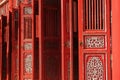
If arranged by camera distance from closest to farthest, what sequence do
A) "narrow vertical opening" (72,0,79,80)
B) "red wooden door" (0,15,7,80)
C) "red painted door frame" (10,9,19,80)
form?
"narrow vertical opening" (72,0,79,80) < "red painted door frame" (10,9,19,80) < "red wooden door" (0,15,7,80)

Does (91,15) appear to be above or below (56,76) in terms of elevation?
above

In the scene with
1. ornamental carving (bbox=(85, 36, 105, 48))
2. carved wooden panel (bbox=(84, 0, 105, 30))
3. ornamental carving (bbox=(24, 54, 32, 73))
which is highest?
carved wooden panel (bbox=(84, 0, 105, 30))

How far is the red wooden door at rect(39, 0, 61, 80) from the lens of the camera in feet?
14.2

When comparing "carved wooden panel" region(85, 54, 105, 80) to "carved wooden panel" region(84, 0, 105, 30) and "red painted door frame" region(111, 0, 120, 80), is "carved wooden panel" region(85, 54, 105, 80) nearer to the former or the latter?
"carved wooden panel" region(84, 0, 105, 30)

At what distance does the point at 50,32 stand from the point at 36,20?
0.32m

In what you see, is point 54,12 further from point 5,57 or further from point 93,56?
point 5,57

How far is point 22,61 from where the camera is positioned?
5461 millimetres

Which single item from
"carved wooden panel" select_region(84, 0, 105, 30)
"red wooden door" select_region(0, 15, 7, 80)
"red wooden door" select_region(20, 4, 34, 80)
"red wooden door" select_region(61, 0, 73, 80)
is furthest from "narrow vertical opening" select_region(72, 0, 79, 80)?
"red wooden door" select_region(0, 15, 7, 80)

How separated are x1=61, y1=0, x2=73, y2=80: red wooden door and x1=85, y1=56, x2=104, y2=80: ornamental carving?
0.92 ft

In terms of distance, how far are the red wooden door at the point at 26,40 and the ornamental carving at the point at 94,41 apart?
2.05 metres

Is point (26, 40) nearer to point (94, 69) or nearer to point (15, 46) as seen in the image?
point (15, 46)

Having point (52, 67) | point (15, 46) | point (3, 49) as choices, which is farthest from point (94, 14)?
point (3, 49)

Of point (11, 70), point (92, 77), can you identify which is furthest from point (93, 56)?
point (11, 70)

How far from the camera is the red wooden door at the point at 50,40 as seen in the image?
433cm
